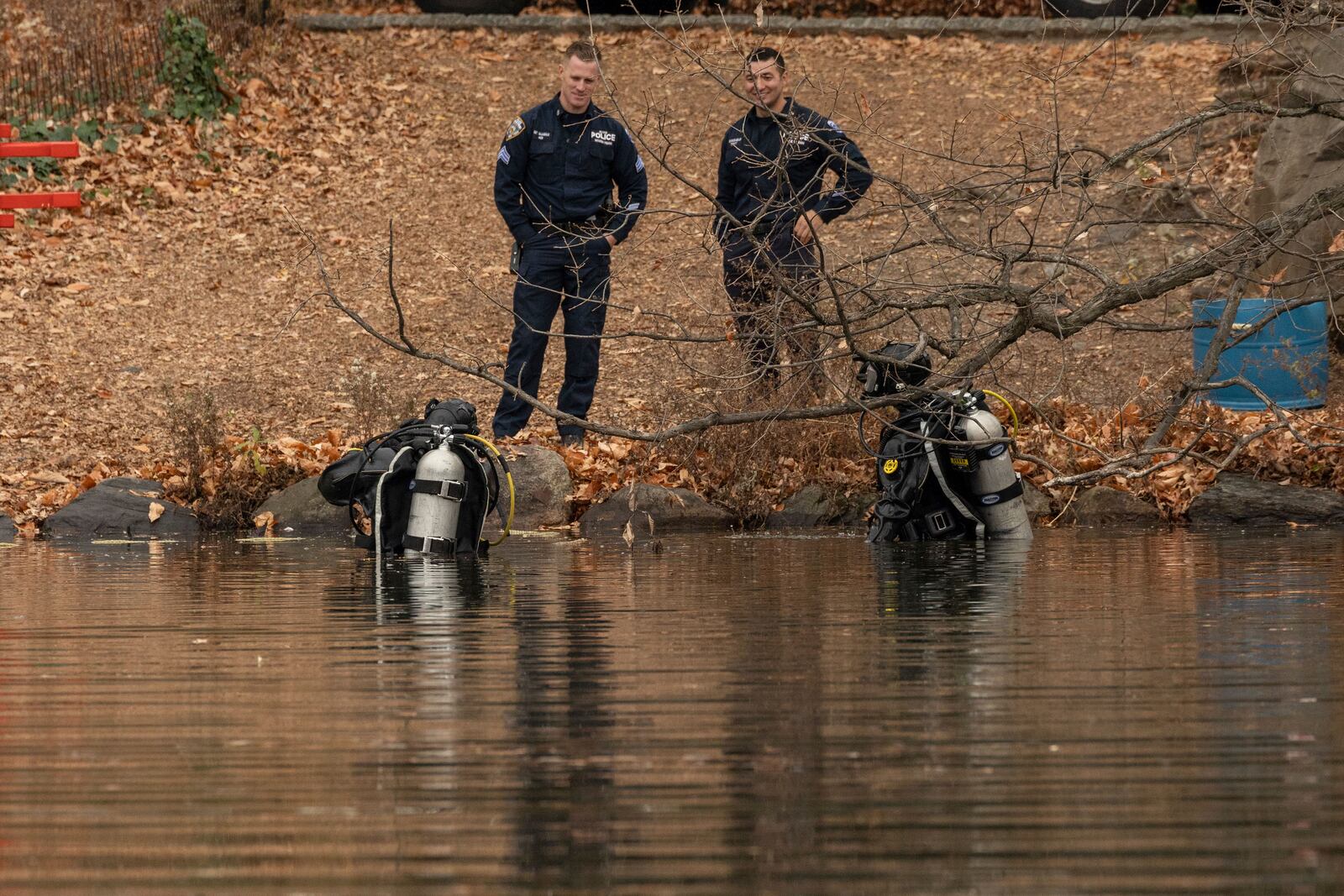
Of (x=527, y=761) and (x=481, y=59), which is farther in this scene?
(x=481, y=59)

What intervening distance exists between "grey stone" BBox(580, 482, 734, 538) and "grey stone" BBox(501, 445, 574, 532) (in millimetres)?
198

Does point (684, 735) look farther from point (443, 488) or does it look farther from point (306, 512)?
point (306, 512)

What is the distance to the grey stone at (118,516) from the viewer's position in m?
13.7

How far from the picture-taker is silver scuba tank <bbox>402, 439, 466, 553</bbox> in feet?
36.9

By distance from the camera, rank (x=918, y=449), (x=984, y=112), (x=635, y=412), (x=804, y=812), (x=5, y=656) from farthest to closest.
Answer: (x=984, y=112)
(x=635, y=412)
(x=918, y=449)
(x=5, y=656)
(x=804, y=812)

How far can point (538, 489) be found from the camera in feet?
45.1

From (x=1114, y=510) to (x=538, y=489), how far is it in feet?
12.0

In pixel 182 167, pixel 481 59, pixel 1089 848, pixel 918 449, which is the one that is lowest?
pixel 1089 848

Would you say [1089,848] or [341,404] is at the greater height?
[341,404]

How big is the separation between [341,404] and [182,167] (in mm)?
6560

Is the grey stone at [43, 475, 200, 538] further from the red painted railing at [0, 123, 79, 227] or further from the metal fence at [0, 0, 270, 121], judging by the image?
the metal fence at [0, 0, 270, 121]

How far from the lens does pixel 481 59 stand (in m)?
23.9

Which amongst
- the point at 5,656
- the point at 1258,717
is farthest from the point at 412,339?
the point at 1258,717

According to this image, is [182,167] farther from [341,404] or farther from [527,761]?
[527,761]
